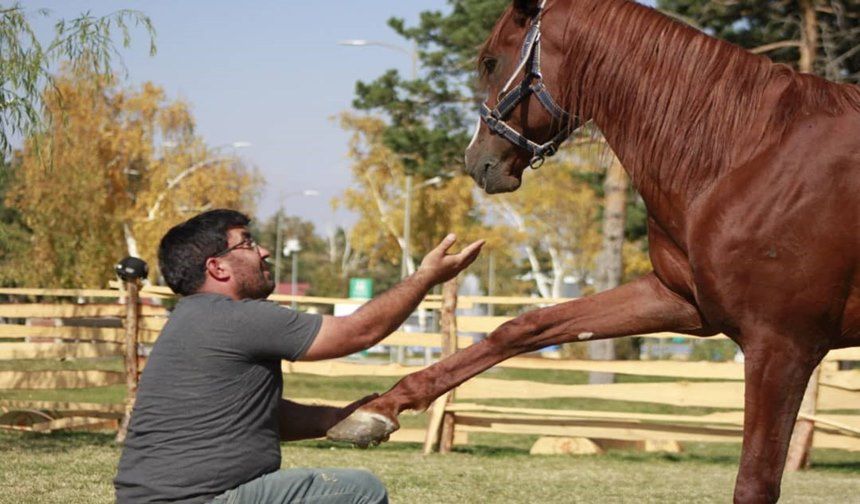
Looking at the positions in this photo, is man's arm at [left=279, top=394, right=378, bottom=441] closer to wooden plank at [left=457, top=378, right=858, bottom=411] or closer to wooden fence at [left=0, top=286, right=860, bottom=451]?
wooden fence at [left=0, top=286, right=860, bottom=451]

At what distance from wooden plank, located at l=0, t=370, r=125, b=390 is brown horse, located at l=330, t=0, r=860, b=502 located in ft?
28.7

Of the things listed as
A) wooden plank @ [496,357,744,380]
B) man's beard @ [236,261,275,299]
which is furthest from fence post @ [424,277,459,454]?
man's beard @ [236,261,275,299]

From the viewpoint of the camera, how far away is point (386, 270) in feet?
266

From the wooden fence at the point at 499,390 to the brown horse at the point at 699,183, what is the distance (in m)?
6.61

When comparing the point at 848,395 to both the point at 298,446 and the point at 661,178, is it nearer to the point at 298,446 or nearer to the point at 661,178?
the point at 298,446

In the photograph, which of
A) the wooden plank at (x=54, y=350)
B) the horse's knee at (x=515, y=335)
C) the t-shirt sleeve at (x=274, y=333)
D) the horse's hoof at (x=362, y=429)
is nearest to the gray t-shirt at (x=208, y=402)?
the t-shirt sleeve at (x=274, y=333)

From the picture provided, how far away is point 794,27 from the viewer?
19.6m

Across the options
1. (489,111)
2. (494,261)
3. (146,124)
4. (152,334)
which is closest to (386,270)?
(494,261)

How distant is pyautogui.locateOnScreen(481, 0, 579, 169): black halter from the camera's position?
5.08 m

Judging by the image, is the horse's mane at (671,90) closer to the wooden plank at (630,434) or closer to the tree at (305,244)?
the wooden plank at (630,434)

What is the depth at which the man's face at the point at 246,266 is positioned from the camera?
3.97 m

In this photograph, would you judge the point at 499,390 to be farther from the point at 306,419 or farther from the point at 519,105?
the point at 306,419

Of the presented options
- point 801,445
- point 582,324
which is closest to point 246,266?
point 582,324

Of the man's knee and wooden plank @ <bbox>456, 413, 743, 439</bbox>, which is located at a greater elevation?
the man's knee
